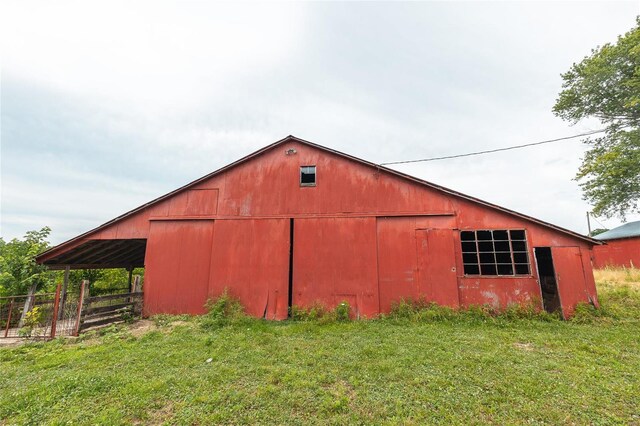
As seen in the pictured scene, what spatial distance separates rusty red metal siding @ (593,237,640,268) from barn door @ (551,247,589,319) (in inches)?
636

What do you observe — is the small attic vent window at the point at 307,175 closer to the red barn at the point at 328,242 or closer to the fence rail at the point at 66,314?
the red barn at the point at 328,242

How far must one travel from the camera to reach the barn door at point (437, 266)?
8898 millimetres

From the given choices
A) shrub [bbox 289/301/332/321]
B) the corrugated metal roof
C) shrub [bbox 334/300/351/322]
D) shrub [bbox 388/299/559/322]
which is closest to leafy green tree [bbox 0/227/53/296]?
shrub [bbox 289/301/332/321]

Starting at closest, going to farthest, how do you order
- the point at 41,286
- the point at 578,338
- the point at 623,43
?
1. the point at 578,338
2. the point at 41,286
3. the point at 623,43

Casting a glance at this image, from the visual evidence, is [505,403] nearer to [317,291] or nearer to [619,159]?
[317,291]

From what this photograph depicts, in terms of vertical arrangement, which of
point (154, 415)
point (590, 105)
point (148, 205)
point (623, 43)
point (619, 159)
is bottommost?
point (154, 415)

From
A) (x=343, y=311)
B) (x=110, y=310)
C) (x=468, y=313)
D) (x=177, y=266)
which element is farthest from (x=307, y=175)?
(x=110, y=310)

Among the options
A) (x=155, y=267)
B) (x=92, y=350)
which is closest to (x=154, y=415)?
(x=92, y=350)

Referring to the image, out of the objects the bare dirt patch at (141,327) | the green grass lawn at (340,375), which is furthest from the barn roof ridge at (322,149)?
the bare dirt patch at (141,327)

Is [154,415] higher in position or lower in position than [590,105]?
lower

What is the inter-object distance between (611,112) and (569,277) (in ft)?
53.0

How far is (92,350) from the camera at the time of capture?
673cm

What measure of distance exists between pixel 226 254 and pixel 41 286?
10.5m

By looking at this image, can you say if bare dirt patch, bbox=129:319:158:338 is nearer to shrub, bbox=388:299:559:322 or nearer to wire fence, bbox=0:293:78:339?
wire fence, bbox=0:293:78:339
